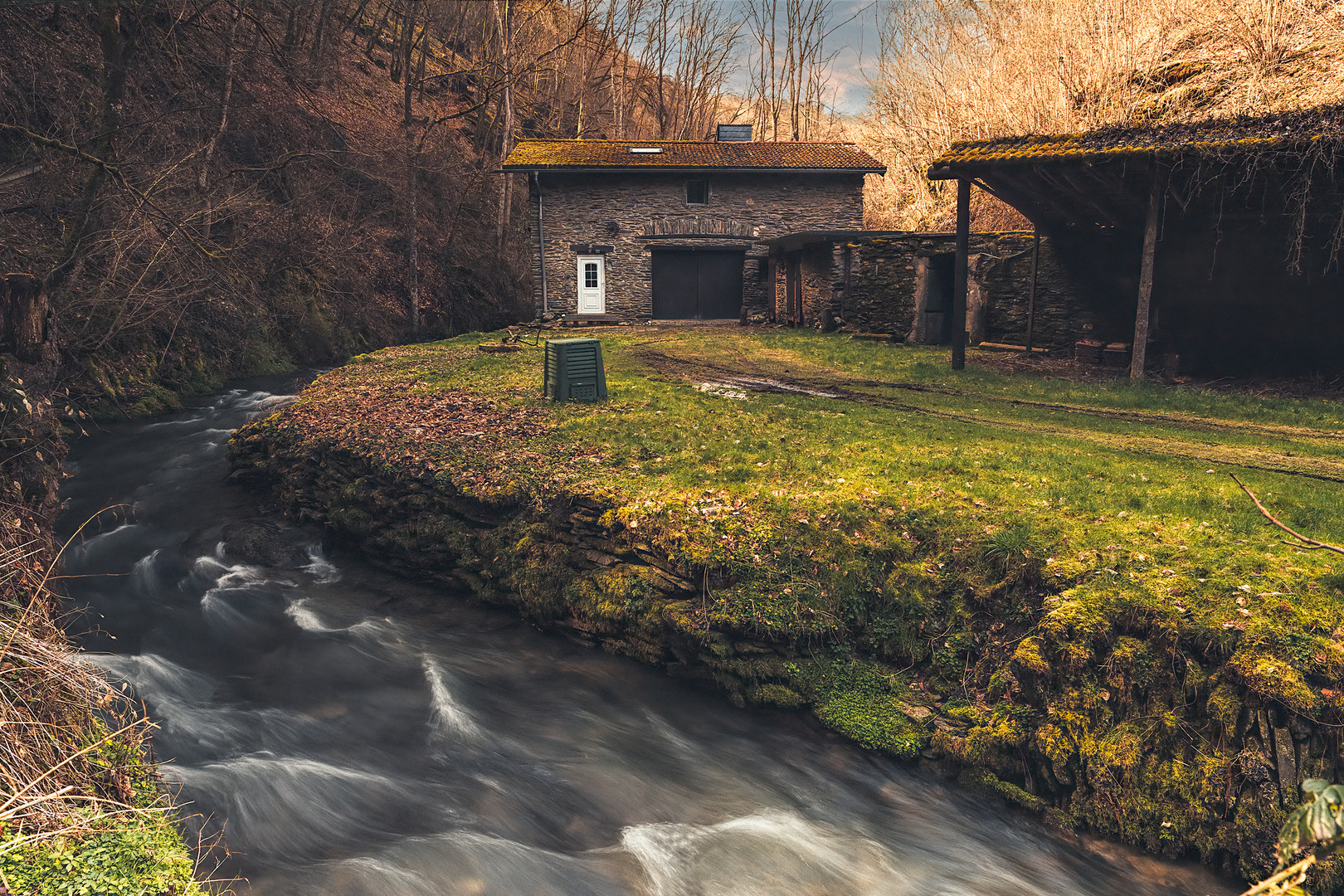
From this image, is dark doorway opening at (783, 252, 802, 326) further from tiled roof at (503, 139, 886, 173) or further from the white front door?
the white front door

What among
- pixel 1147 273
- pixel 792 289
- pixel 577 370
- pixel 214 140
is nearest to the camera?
pixel 577 370

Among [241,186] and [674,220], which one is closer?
[241,186]

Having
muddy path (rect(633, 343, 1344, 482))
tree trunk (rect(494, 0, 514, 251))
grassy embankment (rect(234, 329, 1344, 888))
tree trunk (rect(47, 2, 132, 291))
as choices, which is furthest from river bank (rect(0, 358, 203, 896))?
tree trunk (rect(494, 0, 514, 251))

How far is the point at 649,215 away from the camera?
1118 inches

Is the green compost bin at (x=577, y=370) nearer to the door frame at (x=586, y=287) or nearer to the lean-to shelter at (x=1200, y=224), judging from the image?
the lean-to shelter at (x=1200, y=224)

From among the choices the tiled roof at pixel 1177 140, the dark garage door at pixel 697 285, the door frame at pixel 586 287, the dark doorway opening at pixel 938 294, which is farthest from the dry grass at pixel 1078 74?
the door frame at pixel 586 287

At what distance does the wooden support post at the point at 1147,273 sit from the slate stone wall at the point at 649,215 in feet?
49.2

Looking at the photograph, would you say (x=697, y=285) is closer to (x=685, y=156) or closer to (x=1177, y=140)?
(x=685, y=156)

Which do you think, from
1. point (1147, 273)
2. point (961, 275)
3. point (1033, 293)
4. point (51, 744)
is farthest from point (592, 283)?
point (51, 744)

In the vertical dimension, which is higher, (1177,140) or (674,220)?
(674,220)

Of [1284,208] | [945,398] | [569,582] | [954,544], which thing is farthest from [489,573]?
[1284,208]

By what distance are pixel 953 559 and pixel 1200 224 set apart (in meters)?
13.4

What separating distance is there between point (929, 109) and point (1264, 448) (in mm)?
29172

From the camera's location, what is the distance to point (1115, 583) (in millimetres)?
6348
